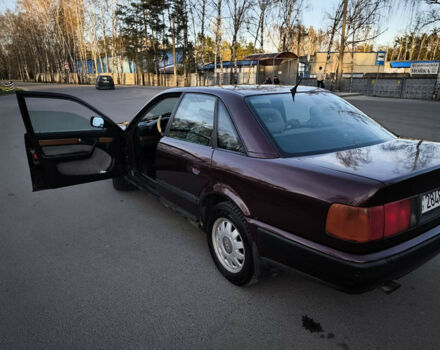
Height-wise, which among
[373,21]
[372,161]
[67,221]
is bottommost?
[67,221]

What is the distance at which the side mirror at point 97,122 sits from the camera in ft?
12.8

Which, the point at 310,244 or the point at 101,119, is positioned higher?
the point at 101,119

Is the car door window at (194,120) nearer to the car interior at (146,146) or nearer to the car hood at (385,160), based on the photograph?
the car interior at (146,146)

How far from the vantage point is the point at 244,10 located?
31.4 metres

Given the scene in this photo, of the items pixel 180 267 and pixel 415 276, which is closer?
pixel 415 276

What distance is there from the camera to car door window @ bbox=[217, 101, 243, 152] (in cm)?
245

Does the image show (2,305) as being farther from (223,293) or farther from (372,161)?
(372,161)

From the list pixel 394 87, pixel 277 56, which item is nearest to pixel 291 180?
pixel 394 87

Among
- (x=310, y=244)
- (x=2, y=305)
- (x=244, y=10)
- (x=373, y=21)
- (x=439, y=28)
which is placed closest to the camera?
(x=310, y=244)

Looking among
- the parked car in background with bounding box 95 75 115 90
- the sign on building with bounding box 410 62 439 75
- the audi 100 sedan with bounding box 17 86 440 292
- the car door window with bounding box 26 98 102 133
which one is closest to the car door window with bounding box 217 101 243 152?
the audi 100 sedan with bounding box 17 86 440 292

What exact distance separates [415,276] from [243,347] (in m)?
1.71

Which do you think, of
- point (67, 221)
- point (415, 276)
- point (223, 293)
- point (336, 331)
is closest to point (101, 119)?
point (67, 221)

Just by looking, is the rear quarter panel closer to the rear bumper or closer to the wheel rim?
the rear bumper

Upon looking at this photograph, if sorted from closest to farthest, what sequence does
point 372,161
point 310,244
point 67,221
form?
point 310,244, point 372,161, point 67,221
